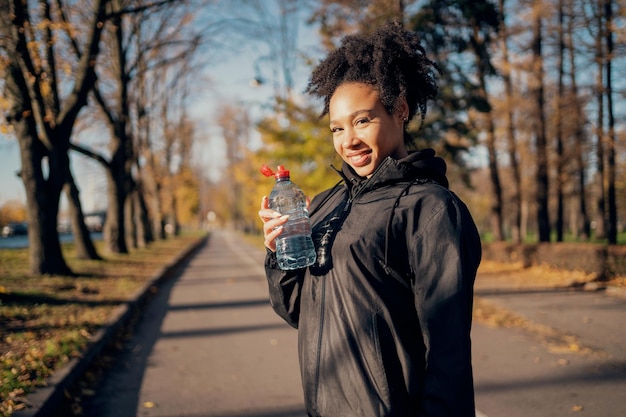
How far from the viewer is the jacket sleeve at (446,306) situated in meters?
1.41

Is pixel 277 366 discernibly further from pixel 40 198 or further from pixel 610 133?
pixel 610 133

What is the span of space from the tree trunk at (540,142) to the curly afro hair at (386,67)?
693 inches

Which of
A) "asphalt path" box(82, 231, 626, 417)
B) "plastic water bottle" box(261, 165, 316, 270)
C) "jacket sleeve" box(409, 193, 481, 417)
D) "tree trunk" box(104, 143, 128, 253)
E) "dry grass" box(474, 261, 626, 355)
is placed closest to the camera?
"jacket sleeve" box(409, 193, 481, 417)

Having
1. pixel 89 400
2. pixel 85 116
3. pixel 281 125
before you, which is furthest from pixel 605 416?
pixel 85 116

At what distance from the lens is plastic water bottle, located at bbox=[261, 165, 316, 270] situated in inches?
76.3

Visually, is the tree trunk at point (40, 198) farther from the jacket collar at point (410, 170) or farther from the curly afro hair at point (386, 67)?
the jacket collar at point (410, 170)

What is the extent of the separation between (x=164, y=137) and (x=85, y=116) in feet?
47.7

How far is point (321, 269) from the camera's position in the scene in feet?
5.81

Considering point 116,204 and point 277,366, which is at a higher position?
point 116,204

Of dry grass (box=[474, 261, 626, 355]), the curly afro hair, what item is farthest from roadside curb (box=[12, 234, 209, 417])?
dry grass (box=[474, 261, 626, 355])

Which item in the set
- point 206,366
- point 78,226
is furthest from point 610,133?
point 78,226

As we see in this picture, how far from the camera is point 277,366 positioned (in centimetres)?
581

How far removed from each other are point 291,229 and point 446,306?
1.05 meters

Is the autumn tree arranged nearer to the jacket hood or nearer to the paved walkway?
the paved walkway
